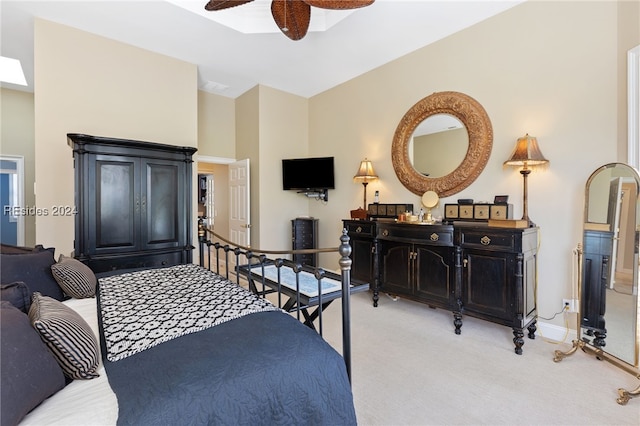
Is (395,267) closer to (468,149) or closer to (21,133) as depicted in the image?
(468,149)

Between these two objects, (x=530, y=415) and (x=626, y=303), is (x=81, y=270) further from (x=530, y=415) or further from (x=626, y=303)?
(x=626, y=303)

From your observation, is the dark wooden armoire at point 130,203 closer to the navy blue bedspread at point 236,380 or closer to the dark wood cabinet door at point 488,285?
the navy blue bedspread at point 236,380

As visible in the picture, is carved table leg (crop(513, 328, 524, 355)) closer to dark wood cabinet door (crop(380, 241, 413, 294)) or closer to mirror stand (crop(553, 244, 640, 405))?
mirror stand (crop(553, 244, 640, 405))

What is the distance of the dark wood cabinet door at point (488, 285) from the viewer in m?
2.43

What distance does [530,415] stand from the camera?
1.65 metres

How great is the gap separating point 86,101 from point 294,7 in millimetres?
2652

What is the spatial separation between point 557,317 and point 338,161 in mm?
3352

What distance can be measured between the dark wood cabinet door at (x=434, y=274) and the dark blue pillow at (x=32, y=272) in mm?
2939

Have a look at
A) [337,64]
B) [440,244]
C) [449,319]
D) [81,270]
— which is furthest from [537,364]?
[337,64]

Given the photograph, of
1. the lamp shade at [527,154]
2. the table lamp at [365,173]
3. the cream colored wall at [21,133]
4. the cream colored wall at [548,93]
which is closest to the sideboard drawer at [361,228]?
the table lamp at [365,173]

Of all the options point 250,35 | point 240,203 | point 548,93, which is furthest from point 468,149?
point 240,203

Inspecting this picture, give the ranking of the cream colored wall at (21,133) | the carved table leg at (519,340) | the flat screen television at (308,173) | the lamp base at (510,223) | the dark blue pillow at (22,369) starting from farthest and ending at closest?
the flat screen television at (308,173) < the cream colored wall at (21,133) < the lamp base at (510,223) < the carved table leg at (519,340) < the dark blue pillow at (22,369)

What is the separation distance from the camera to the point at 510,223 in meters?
2.46

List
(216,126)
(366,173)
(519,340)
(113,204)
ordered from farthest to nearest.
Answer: (216,126), (366,173), (113,204), (519,340)
